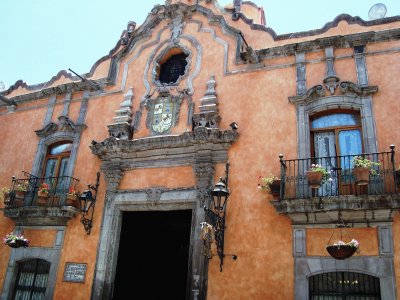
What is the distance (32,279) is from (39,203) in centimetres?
203

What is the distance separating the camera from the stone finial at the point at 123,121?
1087 cm

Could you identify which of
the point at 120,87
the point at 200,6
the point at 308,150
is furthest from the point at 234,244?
the point at 200,6

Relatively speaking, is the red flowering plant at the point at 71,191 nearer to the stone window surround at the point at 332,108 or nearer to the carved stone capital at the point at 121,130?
the carved stone capital at the point at 121,130

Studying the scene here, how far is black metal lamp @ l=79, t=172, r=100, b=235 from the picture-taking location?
1022 cm

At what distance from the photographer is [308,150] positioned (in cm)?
884

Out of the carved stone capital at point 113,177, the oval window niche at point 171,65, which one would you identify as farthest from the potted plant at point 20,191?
the oval window niche at point 171,65

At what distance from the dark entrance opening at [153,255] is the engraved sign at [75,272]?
0.86m

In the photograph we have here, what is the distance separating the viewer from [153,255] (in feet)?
36.9

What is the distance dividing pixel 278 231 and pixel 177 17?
7.12 m

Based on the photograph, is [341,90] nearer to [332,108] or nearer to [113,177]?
[332,108]

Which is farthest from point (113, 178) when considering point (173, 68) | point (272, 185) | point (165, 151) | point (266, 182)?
point (272, 185)

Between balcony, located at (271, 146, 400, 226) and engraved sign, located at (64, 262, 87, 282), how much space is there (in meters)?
5.08

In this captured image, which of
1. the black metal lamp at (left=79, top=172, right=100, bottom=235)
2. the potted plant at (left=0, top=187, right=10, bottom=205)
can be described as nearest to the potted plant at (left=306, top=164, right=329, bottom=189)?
the black metal lamp at (left=79, top=172, right=100, bottom=235)

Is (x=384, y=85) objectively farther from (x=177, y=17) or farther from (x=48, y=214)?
(x=48, y=214)
